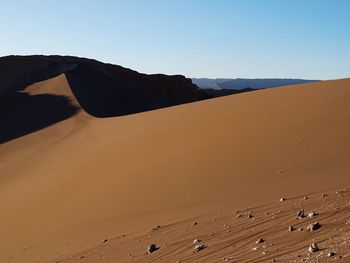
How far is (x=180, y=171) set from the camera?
8852mm

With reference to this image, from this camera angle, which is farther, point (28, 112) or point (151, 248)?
point (28, 112)

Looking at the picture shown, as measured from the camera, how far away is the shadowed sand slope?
6910mm

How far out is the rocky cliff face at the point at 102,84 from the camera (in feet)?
97.0

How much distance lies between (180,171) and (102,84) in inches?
988

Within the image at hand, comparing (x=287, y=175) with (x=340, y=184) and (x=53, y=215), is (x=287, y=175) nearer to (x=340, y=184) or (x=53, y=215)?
(x=340, y=184)

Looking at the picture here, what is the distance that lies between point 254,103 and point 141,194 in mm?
6232

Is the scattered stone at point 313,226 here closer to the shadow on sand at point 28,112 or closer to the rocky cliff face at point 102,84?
the shadow on sand at point 28,112

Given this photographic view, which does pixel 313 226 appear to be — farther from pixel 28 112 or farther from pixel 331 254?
pixel 28 112

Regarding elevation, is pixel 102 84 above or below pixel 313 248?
above

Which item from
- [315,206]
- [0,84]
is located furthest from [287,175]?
[0,84]

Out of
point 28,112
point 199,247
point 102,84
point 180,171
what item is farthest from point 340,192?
point 102,84

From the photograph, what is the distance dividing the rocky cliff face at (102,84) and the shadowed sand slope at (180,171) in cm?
1216

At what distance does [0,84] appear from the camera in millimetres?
37000

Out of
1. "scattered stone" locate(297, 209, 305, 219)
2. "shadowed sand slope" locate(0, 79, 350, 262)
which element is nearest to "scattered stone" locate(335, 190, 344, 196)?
"shadowed sand slope" locate(0, 79, 350, 262)
